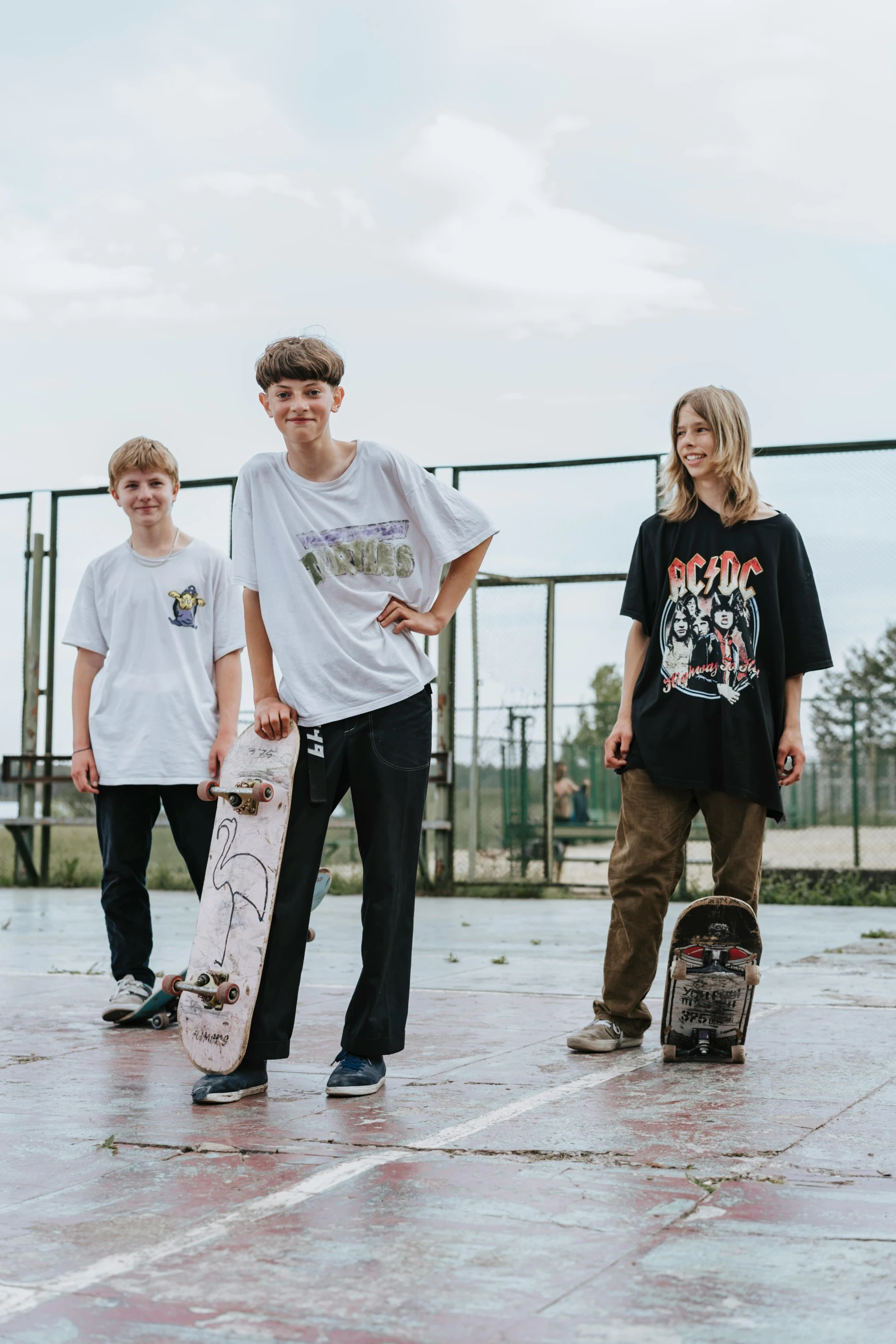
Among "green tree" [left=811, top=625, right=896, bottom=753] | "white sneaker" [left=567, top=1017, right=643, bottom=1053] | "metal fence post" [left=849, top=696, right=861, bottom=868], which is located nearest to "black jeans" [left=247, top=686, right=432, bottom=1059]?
"white sneaker" [left=567, top=1017, right=643, bottom=1053]

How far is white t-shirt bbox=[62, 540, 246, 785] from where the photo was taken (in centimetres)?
475

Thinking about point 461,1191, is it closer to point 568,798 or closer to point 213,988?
point 213,988

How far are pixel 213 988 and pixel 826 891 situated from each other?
7.87m

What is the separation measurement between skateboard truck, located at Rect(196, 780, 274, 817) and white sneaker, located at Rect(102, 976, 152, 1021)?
51.1 inches

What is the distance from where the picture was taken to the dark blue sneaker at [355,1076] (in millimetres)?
3480

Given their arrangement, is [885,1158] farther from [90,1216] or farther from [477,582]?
[477,582]

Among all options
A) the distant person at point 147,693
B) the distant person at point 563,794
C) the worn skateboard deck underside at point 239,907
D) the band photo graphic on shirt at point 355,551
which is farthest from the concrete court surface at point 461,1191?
the distant person at point 563,794

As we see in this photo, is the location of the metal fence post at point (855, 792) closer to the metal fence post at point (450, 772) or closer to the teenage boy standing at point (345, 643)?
the metal fence post at point (450, 772)

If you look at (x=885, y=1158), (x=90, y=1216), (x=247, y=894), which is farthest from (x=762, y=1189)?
(x=247, y=894)

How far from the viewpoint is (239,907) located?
3.60 metres

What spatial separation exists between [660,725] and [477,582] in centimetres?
741

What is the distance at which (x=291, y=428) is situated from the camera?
12.1 ft

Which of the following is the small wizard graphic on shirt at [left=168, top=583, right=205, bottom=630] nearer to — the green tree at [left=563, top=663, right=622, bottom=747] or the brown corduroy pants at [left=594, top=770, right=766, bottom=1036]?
the brown corduroy pants at [left=594, top=770, right=766, bottom=1036]

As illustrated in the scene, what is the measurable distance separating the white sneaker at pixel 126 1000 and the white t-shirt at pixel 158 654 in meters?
0.66
